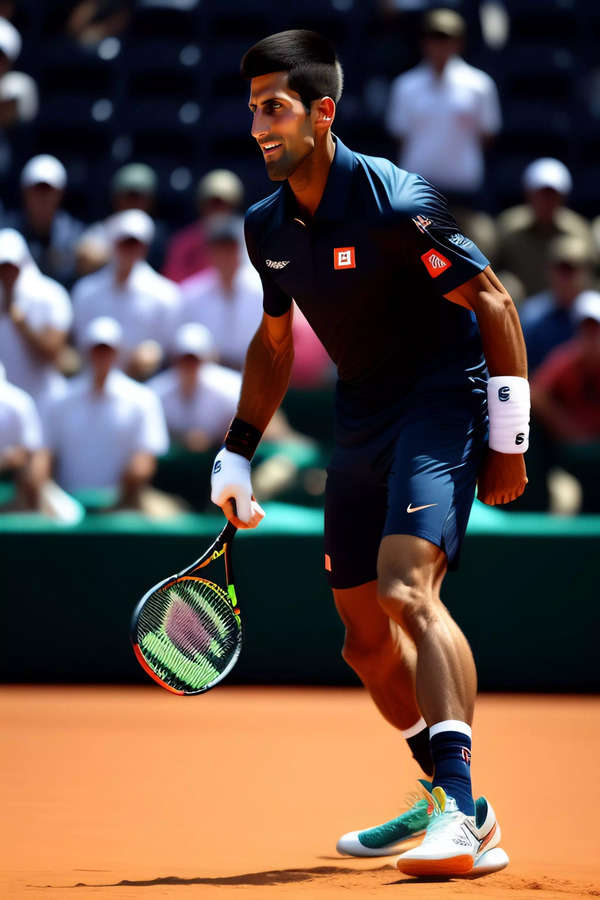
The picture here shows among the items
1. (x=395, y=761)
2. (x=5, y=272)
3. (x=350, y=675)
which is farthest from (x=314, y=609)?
(x=5, y=272)

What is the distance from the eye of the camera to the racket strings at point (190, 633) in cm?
405

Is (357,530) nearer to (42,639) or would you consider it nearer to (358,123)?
(42,639)

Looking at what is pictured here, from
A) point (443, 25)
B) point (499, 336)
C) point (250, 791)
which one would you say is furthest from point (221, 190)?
point (499, 336)

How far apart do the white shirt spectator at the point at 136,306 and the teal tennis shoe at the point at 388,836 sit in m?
5.31

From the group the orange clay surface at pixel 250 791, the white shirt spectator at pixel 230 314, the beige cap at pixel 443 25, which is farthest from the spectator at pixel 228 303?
the orange clay surface at pixel 250 791

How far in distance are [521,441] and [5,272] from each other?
550cm

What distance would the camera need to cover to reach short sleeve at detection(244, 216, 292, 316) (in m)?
4.16

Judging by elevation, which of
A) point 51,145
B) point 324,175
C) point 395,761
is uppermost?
point 51,145

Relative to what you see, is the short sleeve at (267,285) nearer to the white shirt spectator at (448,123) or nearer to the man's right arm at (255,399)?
the man's right arm at (255,399)

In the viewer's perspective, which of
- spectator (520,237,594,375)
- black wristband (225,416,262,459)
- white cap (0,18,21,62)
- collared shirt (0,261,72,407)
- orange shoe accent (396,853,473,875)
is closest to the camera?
orange shoe accent (396,853,473,875)

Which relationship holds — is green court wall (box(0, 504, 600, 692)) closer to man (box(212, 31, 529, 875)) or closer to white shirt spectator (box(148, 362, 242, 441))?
white shirt spectator (box(148, 362, 242, 441))

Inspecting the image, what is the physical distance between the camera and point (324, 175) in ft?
13.1

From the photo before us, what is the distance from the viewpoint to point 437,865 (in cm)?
350

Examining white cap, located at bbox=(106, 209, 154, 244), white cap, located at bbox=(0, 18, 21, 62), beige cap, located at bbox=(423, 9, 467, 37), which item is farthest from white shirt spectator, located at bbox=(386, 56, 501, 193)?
white cap, located at bbox=(0, 18, 21, 62)
